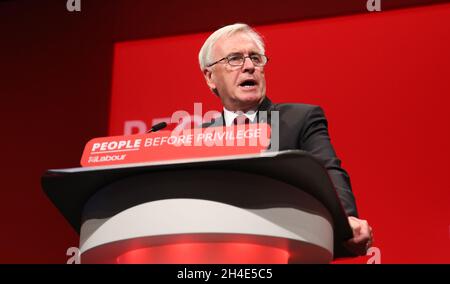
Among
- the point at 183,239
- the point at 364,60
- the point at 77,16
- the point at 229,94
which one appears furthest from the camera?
the point at 77,16

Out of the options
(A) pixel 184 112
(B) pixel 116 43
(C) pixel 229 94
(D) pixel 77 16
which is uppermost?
(D) pixel 77 16

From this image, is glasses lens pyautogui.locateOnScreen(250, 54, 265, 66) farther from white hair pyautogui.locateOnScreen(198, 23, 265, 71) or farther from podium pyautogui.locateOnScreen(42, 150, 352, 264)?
podium pyautogui.locateOnScreen(42, 150, 352, 264)

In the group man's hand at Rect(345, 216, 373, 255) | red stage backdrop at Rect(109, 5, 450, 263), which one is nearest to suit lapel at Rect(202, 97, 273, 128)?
man's hand at Rect(345, 216, 373, 255)

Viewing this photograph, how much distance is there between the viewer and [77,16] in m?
3.24

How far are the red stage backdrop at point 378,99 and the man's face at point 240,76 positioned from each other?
736mm

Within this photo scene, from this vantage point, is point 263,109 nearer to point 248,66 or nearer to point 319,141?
point 248,66

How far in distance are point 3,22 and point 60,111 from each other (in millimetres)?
672

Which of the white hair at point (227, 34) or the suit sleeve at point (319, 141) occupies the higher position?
the white hair at point (227, 34)

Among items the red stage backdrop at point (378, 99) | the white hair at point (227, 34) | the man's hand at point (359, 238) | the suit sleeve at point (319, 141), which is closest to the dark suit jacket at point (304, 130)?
the suit sleeve at point (319, 141)

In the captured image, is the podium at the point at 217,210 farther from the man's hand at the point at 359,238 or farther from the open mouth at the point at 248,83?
the open mouth at the point at 248,83

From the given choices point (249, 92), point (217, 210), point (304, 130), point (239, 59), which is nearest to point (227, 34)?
point (239, 59)

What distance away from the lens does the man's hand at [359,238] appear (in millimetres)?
1194
